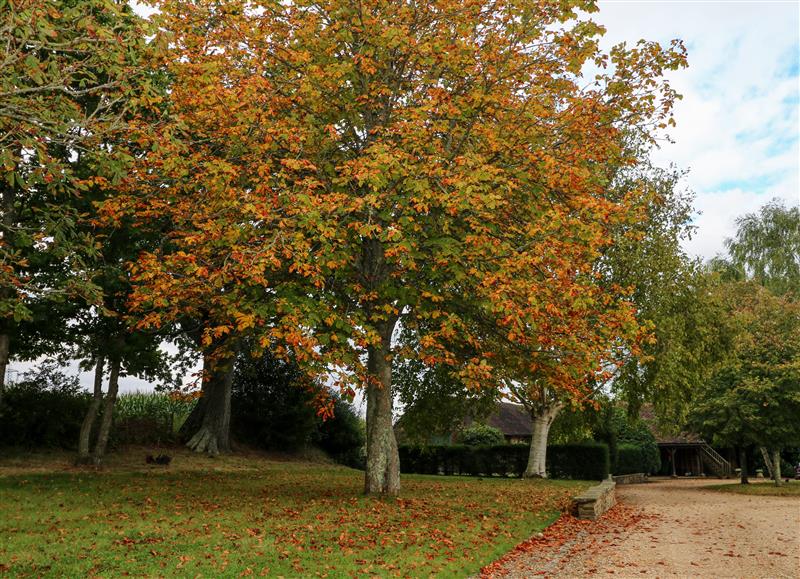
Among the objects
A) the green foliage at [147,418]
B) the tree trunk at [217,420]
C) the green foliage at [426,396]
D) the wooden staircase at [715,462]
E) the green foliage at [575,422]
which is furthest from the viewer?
the wooden staircase at [715,462]

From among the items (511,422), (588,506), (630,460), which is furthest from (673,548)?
(511,422)

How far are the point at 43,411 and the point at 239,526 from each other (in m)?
15.5

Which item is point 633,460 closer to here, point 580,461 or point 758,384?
point 580,461

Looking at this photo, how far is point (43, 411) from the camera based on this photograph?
23766mm

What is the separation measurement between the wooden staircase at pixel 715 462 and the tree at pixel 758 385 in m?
19.7

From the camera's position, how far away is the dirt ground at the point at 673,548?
10.1 meters

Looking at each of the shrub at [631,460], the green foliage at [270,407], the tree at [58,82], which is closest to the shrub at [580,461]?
the shrub at [631,460]

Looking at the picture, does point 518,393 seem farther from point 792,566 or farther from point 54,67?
point 54,67

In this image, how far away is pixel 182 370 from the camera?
29688 millimetres

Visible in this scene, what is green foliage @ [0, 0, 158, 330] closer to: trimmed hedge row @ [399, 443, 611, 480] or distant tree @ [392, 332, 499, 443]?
distant tree @ [392, 332, 499, 443]

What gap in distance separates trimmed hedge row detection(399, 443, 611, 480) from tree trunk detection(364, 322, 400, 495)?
55.8 feet

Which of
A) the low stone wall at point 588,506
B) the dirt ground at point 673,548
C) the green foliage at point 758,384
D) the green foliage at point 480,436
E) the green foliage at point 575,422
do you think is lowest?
the dirt ground at point 673,548

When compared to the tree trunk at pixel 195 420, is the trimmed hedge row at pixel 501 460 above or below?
below

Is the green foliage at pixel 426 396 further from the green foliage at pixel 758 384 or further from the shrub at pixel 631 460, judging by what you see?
the shrub at pixel 631 460
